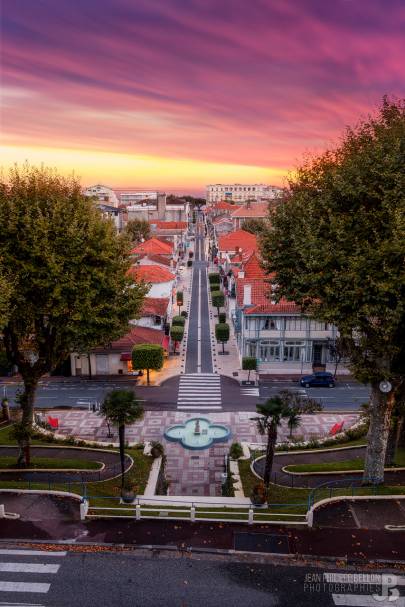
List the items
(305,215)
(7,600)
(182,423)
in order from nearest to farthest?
(7,600) < (305,215) < (182,423)

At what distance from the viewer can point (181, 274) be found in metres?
110

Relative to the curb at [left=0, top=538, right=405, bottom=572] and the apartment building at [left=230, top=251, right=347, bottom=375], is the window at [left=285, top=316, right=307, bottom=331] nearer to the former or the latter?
the apartment building at [left=230, top=251, right=347, bottom=375]

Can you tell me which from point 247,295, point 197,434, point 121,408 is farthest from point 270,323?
point 121,408

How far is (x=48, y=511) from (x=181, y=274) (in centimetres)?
9025

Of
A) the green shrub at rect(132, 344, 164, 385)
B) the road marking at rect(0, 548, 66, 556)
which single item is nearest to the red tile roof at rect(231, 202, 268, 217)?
the green shrub at rect(132, 344, 164, 385)

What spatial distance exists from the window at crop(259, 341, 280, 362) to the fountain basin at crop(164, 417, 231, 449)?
53.3 feet

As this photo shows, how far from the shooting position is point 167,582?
1666cm

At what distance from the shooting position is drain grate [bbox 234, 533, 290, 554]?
18469mm

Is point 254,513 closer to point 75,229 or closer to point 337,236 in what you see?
point 337,236

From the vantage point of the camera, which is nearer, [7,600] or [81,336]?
[7,600]

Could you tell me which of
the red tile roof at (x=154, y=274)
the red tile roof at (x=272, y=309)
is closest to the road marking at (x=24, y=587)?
the red tile roof at (x=272, y=309)

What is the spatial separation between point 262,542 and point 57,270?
51.8 feet

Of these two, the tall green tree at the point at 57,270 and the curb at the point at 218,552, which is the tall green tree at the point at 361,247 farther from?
the tall green tree at the point at 57,270

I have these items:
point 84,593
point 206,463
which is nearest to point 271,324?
point 206,463
